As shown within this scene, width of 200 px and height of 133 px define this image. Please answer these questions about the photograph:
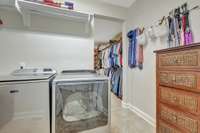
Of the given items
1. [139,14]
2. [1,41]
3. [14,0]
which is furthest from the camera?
[139,14]

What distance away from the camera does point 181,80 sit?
112cm

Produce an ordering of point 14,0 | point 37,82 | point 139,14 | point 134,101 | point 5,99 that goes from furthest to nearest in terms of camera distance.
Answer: point 134,101, point 139,14, point 14,0, point 37,82, point 5,99

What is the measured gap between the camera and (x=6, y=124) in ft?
3.77

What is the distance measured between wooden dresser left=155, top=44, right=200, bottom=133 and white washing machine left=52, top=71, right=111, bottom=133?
2.06ft

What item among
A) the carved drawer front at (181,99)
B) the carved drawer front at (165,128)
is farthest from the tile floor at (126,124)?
the carved drawer front at (181,99)

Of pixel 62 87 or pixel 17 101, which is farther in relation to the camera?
pixel 62 87

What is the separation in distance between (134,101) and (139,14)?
6.07 ft

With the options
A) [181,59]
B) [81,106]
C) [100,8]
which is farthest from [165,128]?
[100,8]

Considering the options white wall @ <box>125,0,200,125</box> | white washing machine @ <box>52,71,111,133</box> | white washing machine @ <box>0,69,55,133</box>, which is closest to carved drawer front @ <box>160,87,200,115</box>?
white washing machine @ <box>52,71,111,133</box>

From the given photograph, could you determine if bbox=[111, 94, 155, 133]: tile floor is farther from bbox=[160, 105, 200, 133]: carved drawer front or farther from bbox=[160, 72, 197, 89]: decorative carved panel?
bbox=[160, 72, 197, 89]: decorative carved panel

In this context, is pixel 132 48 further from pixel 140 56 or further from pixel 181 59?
pixel 181 59

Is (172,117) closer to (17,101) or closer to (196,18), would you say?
(196,18)

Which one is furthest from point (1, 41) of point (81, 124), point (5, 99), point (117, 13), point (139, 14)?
point (139, 14)

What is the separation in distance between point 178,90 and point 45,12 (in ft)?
7.23
